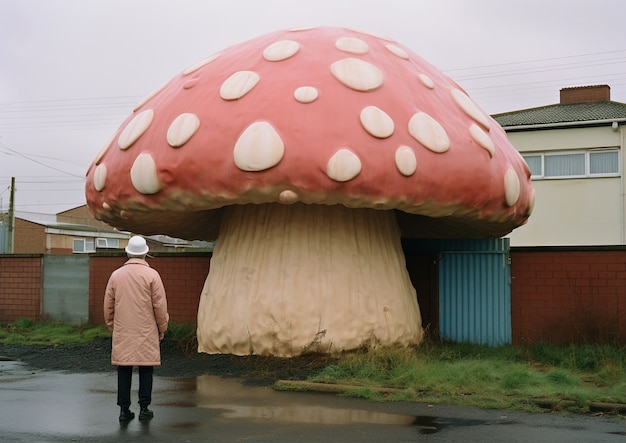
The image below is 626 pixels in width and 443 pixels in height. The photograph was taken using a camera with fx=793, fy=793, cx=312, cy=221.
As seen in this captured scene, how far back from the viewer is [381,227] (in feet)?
39.5

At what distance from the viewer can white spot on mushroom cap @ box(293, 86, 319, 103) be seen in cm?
1011

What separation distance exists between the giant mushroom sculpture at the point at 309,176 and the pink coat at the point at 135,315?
2549mm

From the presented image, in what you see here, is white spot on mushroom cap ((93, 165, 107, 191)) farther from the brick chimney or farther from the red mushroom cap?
the brick chimney

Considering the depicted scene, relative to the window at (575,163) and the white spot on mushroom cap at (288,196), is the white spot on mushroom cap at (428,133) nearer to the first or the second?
the white spot on mushroom cap at (288,196)

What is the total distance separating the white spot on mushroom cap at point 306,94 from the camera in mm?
10109

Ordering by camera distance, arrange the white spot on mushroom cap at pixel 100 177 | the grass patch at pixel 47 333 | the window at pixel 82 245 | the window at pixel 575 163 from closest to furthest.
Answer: the white spot on mushroom cap at pixel 100 177 < the grass patch at pixel 47 333 < the window at pixel 575 163 < the window at pixel 82 245

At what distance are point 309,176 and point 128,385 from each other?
344cm

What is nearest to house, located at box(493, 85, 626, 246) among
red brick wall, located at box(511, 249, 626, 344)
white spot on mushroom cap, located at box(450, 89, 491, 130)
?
red brick wall, located at box(511, 249, 626, 344)

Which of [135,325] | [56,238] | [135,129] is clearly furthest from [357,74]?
[56,238]

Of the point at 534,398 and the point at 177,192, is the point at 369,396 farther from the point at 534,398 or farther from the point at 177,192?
the point at 177,192

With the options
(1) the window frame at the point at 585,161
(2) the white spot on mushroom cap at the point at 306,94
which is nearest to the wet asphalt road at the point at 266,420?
(2) the white spot on mushroom cap at the point at 306,94

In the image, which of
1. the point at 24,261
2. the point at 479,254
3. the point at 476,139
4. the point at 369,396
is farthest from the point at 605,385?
the point at 24,261

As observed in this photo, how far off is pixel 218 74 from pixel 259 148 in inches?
74.0

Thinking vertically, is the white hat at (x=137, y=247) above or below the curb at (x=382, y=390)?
above
